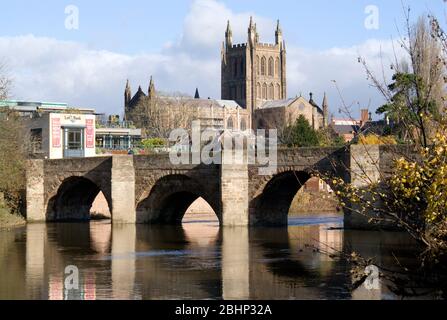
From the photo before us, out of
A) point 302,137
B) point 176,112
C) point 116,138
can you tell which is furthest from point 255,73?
point 302,137

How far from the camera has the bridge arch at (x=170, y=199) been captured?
45906 millimetres

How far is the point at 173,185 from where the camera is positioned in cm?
4731

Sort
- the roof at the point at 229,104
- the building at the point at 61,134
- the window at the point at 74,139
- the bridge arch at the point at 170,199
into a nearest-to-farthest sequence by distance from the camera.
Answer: the bridge arch at the point at 170,199, the building at the point at 61,134, the window at the point at 74,139, the roof at the point at 229,104

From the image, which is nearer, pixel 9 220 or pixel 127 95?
pixel 9 220

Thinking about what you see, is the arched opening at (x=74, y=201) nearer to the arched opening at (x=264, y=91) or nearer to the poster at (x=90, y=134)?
the poster at (x=90, y=134)

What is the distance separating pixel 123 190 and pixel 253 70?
10580 cm

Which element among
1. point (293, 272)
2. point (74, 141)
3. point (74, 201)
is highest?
point (74, 141)

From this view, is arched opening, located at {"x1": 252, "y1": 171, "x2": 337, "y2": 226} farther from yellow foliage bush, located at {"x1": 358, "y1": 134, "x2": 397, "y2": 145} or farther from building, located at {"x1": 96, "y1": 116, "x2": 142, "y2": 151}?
building, located at {"x1": 96, "y1": 116, "x2": 142, "y2": 151}

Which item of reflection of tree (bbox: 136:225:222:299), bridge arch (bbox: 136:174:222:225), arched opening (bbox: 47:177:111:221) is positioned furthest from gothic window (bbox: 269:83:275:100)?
reflection of tree (bbox: 136:225:222:299)

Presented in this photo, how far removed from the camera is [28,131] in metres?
64.9

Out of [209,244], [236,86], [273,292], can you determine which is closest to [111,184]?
[209,244]

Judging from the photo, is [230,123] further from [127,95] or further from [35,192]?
[35,192]

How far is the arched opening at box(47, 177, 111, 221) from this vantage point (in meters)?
→ 53.0

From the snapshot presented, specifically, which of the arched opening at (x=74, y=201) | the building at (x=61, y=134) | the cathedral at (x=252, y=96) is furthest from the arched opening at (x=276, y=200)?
the cathedral at (x=252, y=96)
